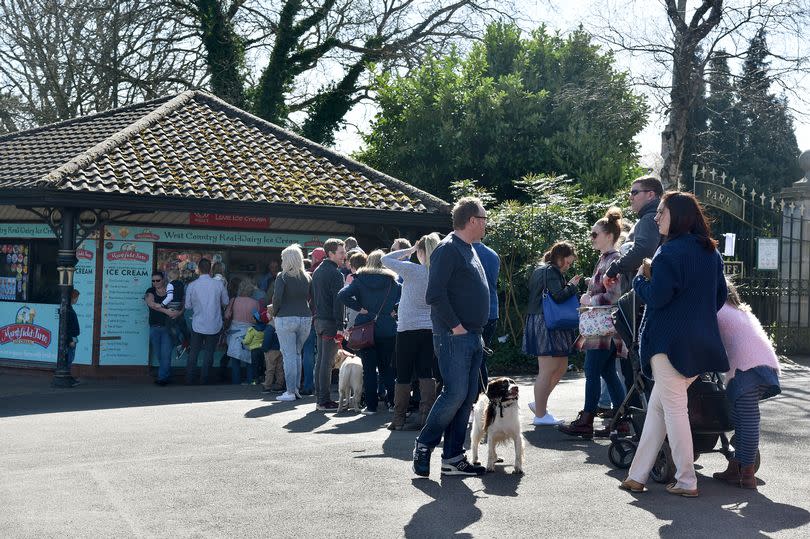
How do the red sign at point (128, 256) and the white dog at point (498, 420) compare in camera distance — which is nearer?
A: the white dog at point (498, 420)

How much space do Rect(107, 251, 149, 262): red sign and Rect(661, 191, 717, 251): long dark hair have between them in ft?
33.6

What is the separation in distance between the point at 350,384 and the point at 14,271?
775 centimetres

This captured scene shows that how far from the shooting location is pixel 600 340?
8172 millimetres

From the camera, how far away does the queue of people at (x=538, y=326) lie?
611 cm

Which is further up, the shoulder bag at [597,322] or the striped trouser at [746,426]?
the shoulder bag at [597,322]

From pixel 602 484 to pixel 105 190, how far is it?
30.2ft

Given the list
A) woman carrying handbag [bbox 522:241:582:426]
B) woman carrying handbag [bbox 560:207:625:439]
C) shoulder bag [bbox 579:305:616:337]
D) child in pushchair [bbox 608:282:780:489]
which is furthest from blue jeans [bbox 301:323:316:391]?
child in pushchair [bbox 608:282:780:489]

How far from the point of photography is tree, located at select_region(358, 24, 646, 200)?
22.0 m

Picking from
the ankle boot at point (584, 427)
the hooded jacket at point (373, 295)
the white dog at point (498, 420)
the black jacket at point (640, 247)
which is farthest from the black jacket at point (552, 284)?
the hooded jacket at point (373, 295)

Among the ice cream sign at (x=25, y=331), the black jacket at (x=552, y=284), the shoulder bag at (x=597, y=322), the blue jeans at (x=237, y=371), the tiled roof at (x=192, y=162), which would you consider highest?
the tiled roof at (x=192, y=162)

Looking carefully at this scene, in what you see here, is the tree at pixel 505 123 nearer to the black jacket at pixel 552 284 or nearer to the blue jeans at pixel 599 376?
the black jacket at pixel 552 284

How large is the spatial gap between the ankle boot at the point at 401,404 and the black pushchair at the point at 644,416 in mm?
2378

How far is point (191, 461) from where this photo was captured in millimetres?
7348

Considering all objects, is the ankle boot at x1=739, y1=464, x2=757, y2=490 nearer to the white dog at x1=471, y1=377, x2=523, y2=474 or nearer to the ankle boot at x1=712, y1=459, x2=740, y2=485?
the ankle boot at x1=712, y1=459, x2=740, y2=485
